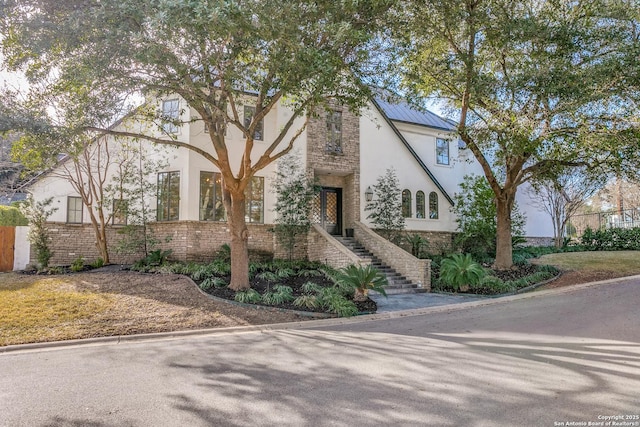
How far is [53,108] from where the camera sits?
1157 cm

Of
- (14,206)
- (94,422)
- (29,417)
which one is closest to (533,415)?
(94,422)

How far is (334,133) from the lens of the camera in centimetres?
1703

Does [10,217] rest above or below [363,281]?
above

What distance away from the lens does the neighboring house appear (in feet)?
47.7

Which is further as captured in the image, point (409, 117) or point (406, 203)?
point (409, 117)

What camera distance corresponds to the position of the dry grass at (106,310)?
23.7ft

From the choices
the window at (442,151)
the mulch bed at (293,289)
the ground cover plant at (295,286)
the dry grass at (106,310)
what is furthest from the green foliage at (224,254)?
the window at (442,151)

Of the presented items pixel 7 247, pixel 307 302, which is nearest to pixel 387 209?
pixel 307 302

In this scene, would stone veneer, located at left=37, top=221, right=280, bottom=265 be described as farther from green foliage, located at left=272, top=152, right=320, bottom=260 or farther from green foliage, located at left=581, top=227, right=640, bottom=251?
green foliage, located at left=581, top=227, right=640, bottom=251

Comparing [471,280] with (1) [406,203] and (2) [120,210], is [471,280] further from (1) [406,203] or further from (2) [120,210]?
(2) [120,210]

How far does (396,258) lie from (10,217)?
638 inches

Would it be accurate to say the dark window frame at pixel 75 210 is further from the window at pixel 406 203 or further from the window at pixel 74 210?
the window at pixel 406 203

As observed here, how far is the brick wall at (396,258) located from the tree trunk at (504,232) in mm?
3643

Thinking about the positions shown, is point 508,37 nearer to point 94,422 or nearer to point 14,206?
point 94,422
